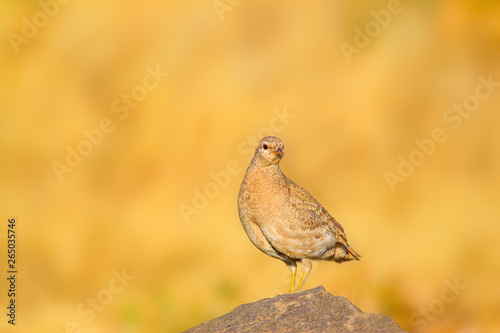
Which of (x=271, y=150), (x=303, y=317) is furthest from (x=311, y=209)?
(x=303, y=317)

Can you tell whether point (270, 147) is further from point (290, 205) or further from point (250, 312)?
point (250, 312)

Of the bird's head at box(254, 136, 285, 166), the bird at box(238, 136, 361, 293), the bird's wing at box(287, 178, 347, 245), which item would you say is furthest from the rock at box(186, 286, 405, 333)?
the bird's head at box(254, 136, 285, 166)

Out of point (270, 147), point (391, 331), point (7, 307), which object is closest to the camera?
point (391, 331)

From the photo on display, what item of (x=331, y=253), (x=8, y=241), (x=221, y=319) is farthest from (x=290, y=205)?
(x=8, y=241)

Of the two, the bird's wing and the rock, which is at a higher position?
the bird's wing

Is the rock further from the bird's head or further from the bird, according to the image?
the bird's head

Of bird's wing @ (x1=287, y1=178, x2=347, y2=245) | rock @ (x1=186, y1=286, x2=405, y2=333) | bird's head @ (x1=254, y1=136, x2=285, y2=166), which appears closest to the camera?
rock @ (x1=186, y1=286, x2=405, y2=333)
